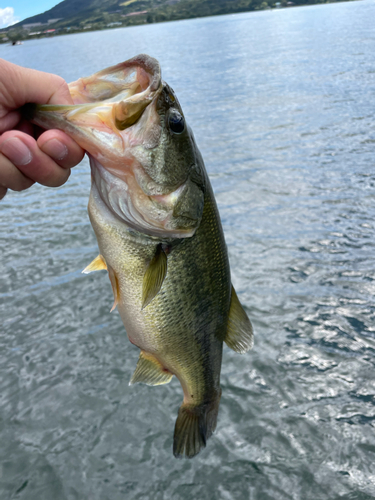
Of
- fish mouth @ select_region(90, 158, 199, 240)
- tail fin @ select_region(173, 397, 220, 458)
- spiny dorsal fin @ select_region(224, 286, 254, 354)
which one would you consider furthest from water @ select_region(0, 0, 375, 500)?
fish mouth @ select_region(90, 158, 199, 240)

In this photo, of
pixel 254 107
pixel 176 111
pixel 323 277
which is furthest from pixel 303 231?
pixel 254 107

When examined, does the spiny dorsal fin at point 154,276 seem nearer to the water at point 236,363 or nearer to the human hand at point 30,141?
the human hand at point 30,141

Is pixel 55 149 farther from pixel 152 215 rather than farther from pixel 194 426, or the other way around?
pixel 194 426

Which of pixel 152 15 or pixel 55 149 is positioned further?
pixel 152 15

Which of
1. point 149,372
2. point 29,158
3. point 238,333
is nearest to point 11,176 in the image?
point 29,158

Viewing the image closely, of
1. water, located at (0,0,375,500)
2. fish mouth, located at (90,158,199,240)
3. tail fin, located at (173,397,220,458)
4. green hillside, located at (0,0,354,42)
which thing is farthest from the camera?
green hillside, located at (0,0,354,42)

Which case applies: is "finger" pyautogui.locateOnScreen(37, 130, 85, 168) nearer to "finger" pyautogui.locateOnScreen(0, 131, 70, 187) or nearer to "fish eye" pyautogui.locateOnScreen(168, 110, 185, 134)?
"finger" pyautogui.locateOnScreen(0, 131, 70, 187)

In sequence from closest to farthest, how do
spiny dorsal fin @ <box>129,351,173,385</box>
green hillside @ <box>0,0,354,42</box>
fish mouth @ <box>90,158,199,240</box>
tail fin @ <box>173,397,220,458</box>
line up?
fish mouth @ <box>90,158,199,240</box>
spiny dorsal fin @ <box>129,351,173,385</box>
tail fin @ <box>173,397,220,458</box>
green hillside @ <box>0,0,354,42</box>

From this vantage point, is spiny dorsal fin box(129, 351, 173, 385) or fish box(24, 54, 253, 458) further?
spiny dorsal fin box(129, 351, 173, 385)
